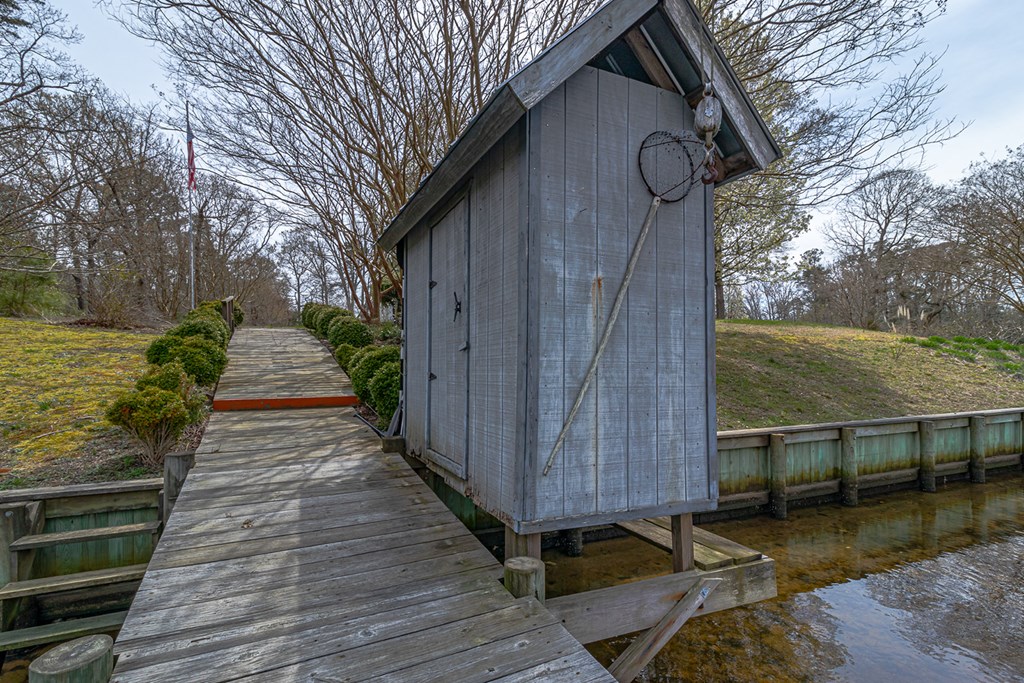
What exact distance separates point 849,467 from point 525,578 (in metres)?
7.06

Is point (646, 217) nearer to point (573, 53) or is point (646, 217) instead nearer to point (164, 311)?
point (573, 53)

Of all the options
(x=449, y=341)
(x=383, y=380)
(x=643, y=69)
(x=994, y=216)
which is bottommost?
(x=383, y=380)

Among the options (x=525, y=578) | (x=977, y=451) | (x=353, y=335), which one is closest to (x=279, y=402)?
(x=353, y=335)

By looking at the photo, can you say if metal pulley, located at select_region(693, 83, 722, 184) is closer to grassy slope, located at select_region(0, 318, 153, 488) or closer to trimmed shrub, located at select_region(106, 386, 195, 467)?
trimmed shrub, located at select_region(106, 386, 195, 467)

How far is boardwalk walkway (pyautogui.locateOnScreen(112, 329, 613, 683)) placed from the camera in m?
1.99

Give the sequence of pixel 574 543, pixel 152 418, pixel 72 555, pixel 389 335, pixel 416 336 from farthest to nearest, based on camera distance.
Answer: pixel 389 335, pixel 574 543, pixel 416 336, pixel 152 418, pixel 72 555

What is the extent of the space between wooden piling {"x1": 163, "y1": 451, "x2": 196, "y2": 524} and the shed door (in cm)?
214

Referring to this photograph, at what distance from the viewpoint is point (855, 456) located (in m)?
7.46

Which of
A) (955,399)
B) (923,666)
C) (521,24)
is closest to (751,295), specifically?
(955,399)

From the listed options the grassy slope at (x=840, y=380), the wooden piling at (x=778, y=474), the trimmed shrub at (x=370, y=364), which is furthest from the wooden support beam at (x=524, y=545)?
the grassy slope at (x=840, y=380)

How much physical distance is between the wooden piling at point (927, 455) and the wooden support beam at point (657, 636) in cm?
757

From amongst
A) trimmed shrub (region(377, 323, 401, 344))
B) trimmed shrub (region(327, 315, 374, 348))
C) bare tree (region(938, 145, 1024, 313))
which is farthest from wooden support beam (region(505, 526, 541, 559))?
bare tree (region(938, 145, 1024, 313))

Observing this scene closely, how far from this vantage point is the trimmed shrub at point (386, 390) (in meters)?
6.62

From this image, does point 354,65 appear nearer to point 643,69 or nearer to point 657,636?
point 643,69
